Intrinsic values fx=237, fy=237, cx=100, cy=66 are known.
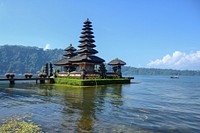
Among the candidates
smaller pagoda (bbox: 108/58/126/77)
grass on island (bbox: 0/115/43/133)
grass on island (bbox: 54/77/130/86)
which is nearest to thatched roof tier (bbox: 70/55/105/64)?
grass on island (bbox: 54/77/130/86)

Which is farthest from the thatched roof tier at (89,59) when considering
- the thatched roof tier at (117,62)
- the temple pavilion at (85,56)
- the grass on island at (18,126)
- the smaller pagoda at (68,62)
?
the grass on island at (18,126)

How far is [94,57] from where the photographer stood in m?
61.2

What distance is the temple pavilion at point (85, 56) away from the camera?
58.9 metres

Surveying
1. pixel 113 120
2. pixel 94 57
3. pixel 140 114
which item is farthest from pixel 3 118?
pixel 94 57

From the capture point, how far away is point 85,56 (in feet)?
195

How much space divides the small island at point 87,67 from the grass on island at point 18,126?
1268 inches

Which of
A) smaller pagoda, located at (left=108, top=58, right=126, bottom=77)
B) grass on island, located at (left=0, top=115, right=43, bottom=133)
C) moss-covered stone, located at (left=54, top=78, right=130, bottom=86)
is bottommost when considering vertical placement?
grass on island, located at (left=0, top=115, right=43, bottom=133)

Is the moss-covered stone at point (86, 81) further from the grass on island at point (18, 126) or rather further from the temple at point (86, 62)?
the grass on island at point (18, 126)

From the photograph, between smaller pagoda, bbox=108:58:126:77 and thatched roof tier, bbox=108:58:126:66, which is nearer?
smaller pagoda, bbox=108:58:126:77

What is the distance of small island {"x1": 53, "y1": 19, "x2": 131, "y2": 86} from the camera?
53.2 meters

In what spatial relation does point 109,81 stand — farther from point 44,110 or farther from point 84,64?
point 44,110

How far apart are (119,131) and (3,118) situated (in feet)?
27.7

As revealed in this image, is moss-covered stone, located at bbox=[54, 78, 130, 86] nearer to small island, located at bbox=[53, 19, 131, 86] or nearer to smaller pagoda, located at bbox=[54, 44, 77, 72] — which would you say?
small island, located at bbox=[53, 19, 131, 86]

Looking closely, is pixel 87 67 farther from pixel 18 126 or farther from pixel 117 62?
pixel 18 126
